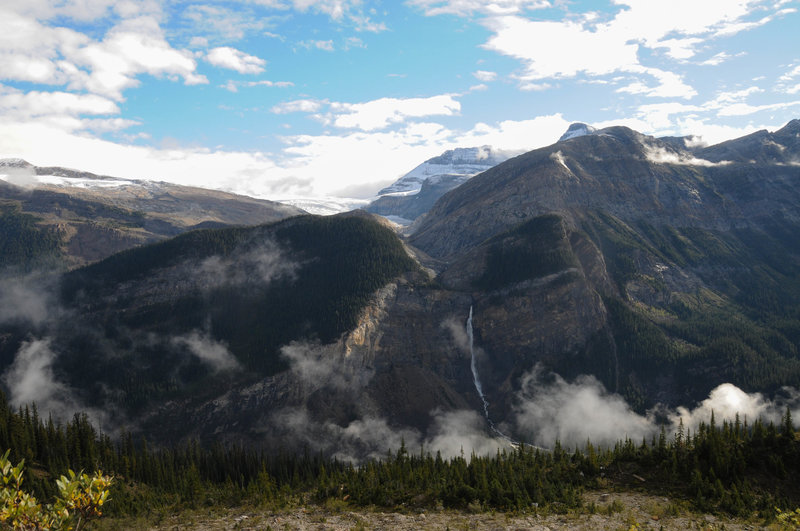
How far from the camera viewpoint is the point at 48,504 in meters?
19.1

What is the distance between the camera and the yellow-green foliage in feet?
59.6

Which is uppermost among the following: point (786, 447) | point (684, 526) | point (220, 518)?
point (786, 447)

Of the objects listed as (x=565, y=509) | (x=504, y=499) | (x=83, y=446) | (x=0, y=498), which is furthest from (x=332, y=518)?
(x=83, y=446)

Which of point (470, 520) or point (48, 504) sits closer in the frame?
point (48, 504)

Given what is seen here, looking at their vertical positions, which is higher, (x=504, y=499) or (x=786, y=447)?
(x=786, y=447)

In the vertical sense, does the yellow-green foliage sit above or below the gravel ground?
above

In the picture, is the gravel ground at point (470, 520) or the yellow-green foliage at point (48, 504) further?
the gravel ground at point (470, 520)

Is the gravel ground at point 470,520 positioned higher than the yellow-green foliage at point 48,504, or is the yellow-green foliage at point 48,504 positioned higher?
the yellow-green foliage at point 48,504

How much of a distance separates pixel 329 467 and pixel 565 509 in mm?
120764

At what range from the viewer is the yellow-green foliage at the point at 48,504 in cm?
1817

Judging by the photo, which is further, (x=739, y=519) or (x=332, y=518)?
(x=332, y=518)

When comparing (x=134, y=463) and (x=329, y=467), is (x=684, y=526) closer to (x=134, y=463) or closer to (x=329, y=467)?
(x=134, y=463)

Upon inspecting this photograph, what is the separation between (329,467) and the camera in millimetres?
163750

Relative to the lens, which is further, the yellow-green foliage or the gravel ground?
the gravel ground
